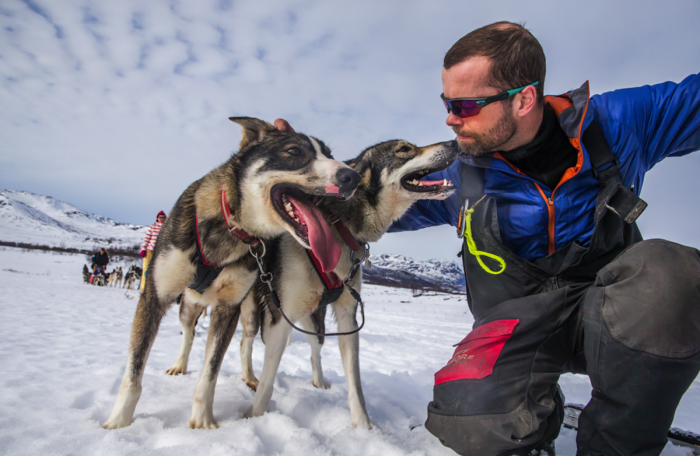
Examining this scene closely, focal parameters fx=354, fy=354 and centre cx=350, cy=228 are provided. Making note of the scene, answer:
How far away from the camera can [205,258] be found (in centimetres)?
204

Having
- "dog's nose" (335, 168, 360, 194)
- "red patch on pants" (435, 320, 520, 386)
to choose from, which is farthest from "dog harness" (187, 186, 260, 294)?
"red patch on pants" (435, 320, 520, 386)

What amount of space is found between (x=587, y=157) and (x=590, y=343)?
3.15ft

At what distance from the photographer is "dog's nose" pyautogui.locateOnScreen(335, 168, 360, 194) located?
6.55 feet

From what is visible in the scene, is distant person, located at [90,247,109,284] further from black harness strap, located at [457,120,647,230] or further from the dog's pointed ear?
black harness strap, located at [457,120,647,230]

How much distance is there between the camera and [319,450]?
157cm

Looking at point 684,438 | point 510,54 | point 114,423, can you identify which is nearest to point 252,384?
point 114,423

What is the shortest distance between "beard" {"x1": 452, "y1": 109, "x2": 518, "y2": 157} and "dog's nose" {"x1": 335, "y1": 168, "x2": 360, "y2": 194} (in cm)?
76

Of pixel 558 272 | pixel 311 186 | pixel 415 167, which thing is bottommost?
pixel 558 272

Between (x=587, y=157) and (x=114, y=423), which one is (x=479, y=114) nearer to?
(x=587, y=157)

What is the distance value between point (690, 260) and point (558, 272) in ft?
1.76

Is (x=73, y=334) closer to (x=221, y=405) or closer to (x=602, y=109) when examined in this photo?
(x=221, y=405)

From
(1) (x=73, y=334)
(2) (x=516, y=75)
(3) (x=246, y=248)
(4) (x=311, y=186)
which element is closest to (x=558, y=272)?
(2) (x=516, y=75)

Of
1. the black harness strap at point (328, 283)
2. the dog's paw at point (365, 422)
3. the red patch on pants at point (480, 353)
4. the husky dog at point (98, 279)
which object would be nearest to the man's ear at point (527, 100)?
the red patch on pants at point (480, 353)

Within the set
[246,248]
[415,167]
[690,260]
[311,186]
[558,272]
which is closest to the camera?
[690,260]
